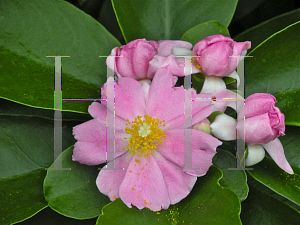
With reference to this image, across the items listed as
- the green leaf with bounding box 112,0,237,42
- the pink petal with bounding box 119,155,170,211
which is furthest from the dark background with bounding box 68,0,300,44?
the pink petal with bounding box 119,155,170,211

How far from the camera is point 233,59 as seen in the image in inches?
31.2

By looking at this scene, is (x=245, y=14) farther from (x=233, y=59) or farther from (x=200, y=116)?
(x=200, y=116)

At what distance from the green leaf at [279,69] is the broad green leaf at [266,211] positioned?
0.27 m

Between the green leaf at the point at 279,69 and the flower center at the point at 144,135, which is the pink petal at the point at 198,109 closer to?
the flower center at the point at 144,135

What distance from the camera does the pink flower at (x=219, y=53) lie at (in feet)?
2.56

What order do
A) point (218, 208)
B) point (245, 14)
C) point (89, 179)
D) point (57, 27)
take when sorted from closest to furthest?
point (218, 208), point (89, 179), point (57, 27), point (245, 14)

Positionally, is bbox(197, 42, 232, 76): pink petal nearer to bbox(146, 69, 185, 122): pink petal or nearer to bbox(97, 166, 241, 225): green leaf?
bbox(146, 69, 185, 122): pink petal

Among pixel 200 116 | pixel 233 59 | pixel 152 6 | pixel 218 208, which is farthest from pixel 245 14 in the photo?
pixel 218 208

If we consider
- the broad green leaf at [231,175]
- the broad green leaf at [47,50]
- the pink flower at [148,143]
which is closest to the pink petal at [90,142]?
the pink flower at [148,143]

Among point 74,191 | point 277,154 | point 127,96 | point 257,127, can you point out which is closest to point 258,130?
point 257,127

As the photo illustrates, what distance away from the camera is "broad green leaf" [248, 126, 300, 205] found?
816 mm

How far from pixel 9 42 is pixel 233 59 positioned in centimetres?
65

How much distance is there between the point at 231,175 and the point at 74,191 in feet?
1.39

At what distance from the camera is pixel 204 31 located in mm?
961
